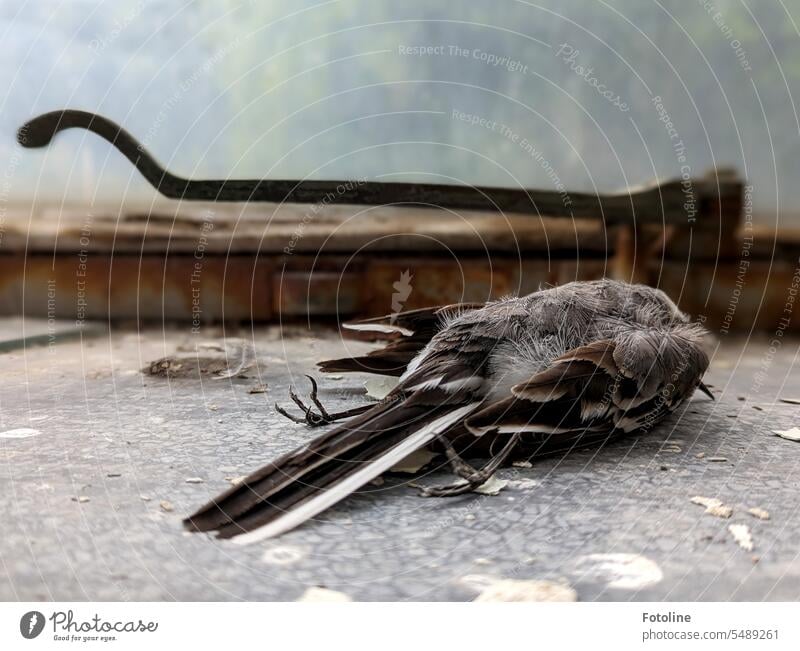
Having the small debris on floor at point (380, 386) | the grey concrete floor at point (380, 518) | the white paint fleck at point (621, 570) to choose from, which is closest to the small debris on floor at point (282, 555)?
the grey concrete floor at point (380, 518)

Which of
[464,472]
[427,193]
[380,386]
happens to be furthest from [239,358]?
[464,472]

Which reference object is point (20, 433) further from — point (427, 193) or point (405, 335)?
point (427, 193)

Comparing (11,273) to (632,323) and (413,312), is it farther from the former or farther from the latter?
(632,323)
